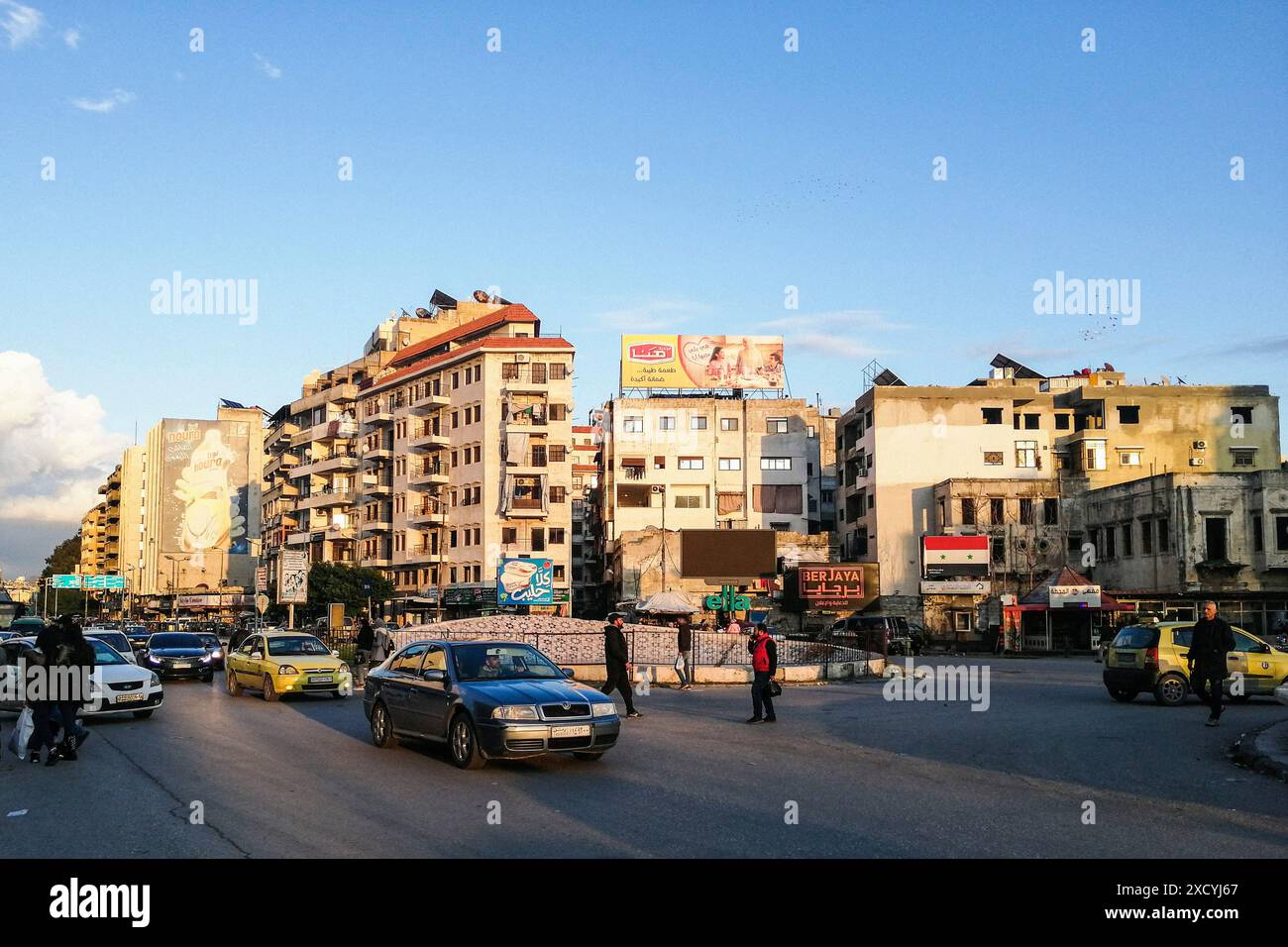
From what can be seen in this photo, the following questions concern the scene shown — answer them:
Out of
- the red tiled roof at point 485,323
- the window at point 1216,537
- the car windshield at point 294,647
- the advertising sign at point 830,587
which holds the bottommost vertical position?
the advertising sign at point 830,587

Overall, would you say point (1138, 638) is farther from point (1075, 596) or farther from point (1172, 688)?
point (1075, 596)

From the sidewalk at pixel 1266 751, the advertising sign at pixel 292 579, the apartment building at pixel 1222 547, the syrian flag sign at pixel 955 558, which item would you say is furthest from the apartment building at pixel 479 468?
the sidewalk at pixel 1266 751

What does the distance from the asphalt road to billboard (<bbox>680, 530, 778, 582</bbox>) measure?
56284 mm

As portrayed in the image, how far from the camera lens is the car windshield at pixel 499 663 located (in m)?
14.7

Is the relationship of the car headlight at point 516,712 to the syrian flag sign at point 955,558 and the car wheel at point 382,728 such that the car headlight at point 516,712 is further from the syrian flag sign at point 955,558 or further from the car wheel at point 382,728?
the syrian flag sign at point 955,558

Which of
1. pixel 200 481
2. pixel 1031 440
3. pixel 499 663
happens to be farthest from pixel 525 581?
pixel 200 481

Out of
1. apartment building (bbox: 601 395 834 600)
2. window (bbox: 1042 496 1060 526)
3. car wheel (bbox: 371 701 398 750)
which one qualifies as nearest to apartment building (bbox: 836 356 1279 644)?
window (bbox: 1042 496 1060 526)

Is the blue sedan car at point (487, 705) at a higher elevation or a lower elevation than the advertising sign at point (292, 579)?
lower

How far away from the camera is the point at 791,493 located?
8625cm

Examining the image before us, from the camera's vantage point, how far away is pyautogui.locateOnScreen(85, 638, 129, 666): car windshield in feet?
70.5

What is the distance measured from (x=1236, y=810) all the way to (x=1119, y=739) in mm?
6153

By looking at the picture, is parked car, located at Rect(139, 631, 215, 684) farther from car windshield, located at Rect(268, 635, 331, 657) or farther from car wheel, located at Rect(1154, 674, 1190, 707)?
car wheel, located at Rect(1154, 674, 1190, 707)

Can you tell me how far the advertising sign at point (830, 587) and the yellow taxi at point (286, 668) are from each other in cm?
4949

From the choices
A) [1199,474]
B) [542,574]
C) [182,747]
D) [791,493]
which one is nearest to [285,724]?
[182,747]
